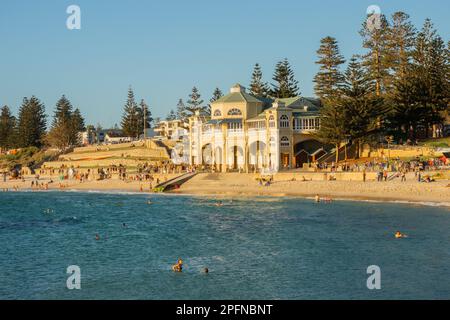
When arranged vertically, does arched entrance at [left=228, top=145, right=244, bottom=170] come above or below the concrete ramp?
above

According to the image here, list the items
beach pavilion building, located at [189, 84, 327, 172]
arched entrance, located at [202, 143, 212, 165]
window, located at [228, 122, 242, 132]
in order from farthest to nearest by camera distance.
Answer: arched entrance, located at [202, 143, 212, 165] < window, located at [228, 122, 242, 132] < beach pavilion building, located at [189, 84, 327, 172]

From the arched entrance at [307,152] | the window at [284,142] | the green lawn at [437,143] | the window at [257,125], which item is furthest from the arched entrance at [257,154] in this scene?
the green lawn at [437,143]

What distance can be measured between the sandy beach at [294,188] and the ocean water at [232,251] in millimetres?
2932

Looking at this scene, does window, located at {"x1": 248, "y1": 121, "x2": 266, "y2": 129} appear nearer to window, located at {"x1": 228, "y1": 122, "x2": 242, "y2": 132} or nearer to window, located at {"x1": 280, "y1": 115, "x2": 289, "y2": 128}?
window, located at {"x1": 228, "y1": 122, "x2": 242, "y2": 132}

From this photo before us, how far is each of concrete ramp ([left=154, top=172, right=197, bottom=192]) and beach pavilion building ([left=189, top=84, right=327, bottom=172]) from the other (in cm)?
624

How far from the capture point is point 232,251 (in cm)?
3328

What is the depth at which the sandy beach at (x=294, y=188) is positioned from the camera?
51.4 meters

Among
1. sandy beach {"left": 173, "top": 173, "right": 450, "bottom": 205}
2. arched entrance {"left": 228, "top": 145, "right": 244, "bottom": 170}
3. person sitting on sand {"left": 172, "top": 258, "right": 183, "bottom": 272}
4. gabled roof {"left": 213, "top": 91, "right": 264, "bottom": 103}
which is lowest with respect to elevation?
person sitting on sand {"left": 172, "top": 258, "right": 183, "bottom": 272}

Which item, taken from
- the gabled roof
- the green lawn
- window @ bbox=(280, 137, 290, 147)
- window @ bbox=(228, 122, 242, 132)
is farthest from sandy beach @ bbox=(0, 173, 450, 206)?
the green lawn

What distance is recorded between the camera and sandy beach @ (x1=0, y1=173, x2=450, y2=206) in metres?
51.4

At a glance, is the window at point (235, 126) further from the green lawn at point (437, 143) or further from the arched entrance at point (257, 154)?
the green lawn at point (437, 143)

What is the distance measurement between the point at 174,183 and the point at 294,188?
1414 centimetres
